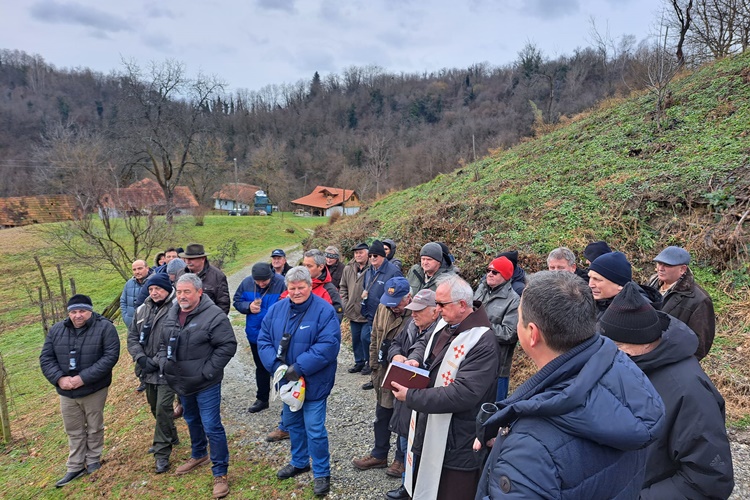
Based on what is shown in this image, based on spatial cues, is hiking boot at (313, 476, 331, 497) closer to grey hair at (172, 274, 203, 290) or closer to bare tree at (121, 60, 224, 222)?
grey hair at (172, 274, 203, 290)

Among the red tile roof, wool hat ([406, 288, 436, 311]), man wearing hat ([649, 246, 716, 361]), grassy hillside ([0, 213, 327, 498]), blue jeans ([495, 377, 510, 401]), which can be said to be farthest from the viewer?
the red tile roof

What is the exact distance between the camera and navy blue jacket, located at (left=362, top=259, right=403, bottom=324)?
6.41 m

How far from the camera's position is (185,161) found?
39.8 metres

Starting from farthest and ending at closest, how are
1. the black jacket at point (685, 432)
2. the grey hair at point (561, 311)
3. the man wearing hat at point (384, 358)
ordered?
1. the man wearing hat at point (384, 358)
2. the black jacket at point (685, 432)
3. the grey hair at point (561, 311)

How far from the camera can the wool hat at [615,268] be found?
11.2 ft

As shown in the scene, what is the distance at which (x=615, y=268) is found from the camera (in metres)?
3.43

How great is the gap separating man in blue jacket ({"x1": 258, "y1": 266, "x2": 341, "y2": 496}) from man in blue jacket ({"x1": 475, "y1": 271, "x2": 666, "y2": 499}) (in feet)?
8.04

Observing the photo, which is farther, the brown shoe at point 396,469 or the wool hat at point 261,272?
the wool hat at point 261,272

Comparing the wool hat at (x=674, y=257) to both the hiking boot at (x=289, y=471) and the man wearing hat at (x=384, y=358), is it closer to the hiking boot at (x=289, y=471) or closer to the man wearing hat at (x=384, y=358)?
the man wearing hat at (x=384, y=358)

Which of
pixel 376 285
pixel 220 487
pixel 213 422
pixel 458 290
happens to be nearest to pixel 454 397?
pixel 458 290

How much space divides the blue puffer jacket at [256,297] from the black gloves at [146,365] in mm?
1447

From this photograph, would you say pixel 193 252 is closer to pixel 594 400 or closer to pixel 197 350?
pixel 197 350

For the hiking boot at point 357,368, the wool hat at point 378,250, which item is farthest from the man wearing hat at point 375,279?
the hiking boot at point 357,368

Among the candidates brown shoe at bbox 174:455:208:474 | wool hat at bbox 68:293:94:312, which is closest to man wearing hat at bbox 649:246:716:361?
brown shoe at bbox 174:455:208:474
